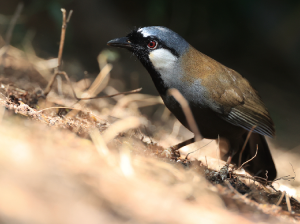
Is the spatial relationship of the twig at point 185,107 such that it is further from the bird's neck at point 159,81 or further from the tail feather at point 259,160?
the tail feather at point 259,160

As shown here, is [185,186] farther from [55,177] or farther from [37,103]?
[37,103]

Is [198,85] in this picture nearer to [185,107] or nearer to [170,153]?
[185,107]

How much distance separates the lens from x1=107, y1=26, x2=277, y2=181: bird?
3232mm

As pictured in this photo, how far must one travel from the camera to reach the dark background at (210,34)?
623cm

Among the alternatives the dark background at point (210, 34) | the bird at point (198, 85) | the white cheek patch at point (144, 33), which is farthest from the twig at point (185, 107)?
the dark background at point (210, 34)

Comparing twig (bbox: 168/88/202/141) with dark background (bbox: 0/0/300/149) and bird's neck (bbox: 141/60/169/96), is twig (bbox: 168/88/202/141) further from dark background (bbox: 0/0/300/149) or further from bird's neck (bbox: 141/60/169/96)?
dark background (bbox: 0/0/300/149)

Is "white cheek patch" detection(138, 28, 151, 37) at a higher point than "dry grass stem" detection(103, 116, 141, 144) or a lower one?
higher

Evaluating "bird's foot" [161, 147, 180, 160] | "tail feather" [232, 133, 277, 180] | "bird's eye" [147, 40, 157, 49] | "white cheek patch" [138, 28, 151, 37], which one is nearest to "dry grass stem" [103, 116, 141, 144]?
"bird's foot" [161, 147, 180, 160]

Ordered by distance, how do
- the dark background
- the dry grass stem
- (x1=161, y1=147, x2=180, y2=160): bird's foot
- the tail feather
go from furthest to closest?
the dark background, the tail feather, (x1=161, y1=147, x2=180, y2=160): bird's foot, the dry grass stem

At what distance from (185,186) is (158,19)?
5.22 m

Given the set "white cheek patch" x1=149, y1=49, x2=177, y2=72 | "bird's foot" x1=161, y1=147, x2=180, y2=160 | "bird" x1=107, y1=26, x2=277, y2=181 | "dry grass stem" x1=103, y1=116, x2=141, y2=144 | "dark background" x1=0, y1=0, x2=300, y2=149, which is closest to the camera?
"dry grass stem" x1=103, y1=116, x2=141, y2=144

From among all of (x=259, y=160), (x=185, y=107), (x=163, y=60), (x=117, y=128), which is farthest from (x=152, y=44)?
(x=259, y=160)

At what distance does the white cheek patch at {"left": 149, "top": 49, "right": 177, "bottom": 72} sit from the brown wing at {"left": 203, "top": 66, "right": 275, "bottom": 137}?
438 millimetres

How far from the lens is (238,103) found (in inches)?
139
